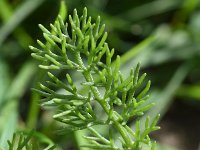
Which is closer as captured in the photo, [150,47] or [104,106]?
[104,106]

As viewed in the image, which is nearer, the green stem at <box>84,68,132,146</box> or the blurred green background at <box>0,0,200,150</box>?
the green stem at <box>84,68,132,146</box>

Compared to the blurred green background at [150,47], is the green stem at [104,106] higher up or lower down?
lower down

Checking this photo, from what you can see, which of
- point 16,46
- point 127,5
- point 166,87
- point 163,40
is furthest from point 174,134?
point 16,46

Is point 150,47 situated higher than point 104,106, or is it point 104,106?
point 150,47

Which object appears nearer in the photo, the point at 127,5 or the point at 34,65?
the point at 34,65

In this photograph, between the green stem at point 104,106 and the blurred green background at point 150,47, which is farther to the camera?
→ the blurred green background at point 150,47

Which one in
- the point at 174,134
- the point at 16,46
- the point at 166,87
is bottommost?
the point at 174,134

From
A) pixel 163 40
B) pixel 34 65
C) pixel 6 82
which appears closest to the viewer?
pixel 6 82

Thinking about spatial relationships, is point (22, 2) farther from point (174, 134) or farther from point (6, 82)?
point (174, 134)
